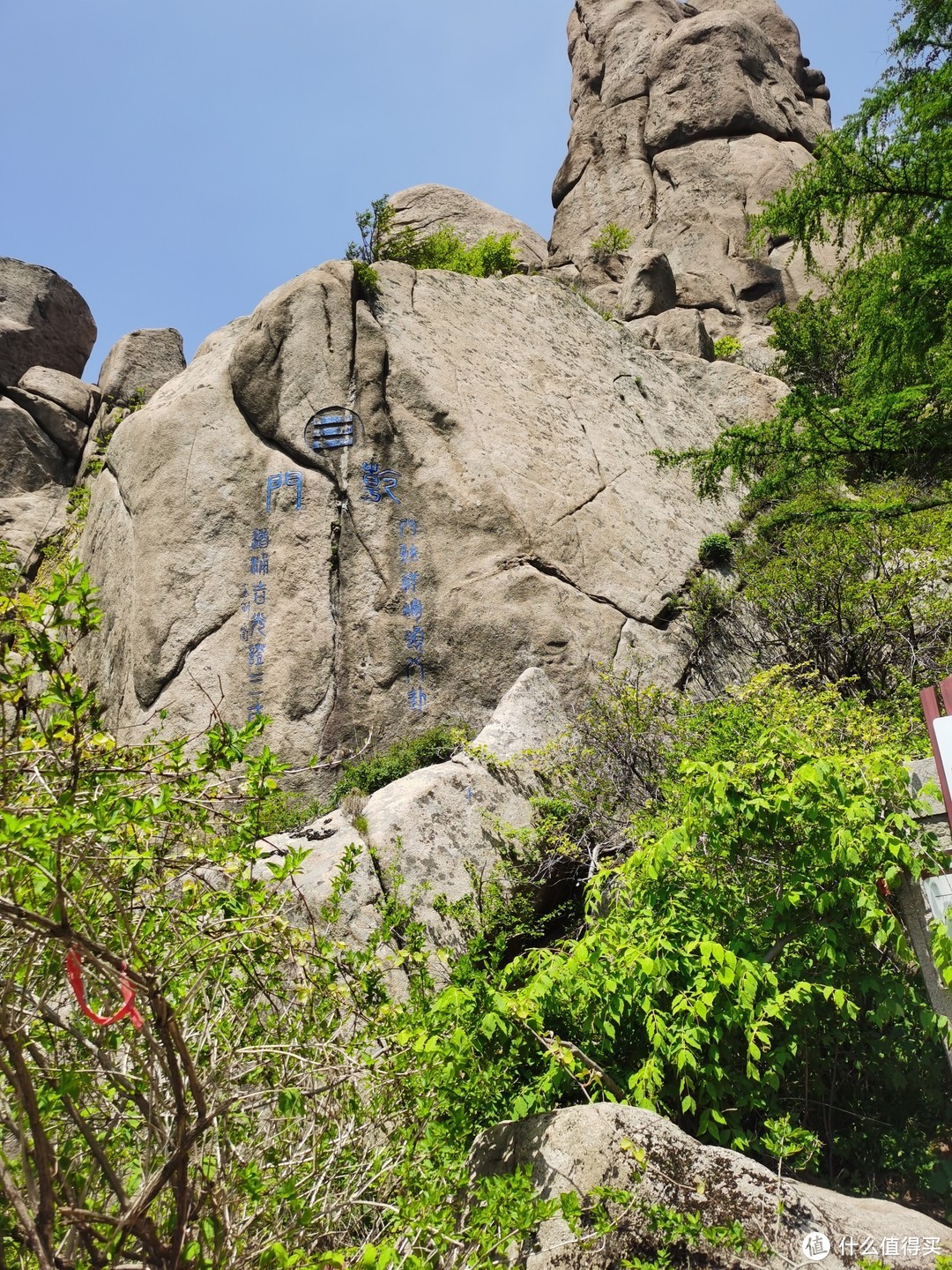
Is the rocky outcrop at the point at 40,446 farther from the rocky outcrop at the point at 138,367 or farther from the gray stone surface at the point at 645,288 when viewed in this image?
the gray stone surface at the point at 645,288

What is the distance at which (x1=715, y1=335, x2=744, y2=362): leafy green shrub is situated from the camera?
2095cm

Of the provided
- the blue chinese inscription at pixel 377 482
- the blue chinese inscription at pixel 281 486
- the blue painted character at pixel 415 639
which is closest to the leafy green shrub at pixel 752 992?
the blue painted character at pixel 415 639

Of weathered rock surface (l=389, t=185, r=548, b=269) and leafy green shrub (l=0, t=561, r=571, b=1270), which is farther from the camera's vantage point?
weathered rock surface (l=389, t=185, r=548, b=269)

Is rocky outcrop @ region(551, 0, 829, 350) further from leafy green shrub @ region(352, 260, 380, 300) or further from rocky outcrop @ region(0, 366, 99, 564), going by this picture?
rocky outcrop @ region(0, 366, 99, 564)

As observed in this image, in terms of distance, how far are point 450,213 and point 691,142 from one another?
341 inches

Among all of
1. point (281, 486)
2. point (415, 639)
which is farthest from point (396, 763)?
point (281, 486)

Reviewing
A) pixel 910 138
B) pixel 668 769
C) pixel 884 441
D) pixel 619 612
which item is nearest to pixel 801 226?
pixel 910 138

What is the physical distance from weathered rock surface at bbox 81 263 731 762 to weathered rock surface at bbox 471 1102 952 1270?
672cm

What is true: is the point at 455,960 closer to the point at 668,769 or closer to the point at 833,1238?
the point at 833,1238

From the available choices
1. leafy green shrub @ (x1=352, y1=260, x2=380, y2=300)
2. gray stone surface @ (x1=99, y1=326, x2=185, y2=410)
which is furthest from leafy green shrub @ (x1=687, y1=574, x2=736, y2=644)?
gray stone surface @ (x1=99, y1=326, x2=185, y2=410)

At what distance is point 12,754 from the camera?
3232 mm

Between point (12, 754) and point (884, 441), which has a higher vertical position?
point (884, 441)

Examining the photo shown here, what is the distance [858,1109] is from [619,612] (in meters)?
7.12

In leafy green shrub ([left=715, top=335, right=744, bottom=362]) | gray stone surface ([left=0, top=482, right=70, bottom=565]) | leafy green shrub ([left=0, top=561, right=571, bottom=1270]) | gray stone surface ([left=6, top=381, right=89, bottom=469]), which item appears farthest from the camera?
leafy green shrub ([left=715, top=335, right=744, bottom=362])
